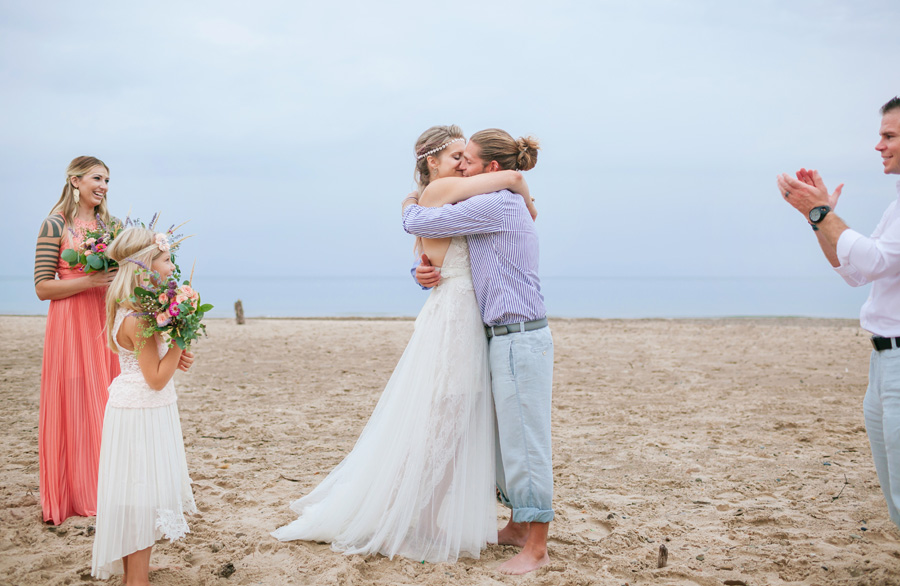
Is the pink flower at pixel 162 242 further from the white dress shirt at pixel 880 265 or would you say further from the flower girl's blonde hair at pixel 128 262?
the white dress shirt at pixel 880 265

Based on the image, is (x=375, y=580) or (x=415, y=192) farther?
(x=415, y=192)

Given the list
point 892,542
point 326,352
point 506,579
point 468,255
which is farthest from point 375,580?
point 326,352

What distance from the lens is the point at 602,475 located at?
5352 mm

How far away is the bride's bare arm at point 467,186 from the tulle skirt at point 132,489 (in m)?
1.76

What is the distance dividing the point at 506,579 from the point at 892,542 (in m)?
2.32

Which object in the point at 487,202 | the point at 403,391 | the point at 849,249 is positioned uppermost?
the point at 487,202

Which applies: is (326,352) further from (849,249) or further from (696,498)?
(849,249)

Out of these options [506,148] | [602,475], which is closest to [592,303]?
[602,475]

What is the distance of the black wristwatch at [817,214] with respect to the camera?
2955mm

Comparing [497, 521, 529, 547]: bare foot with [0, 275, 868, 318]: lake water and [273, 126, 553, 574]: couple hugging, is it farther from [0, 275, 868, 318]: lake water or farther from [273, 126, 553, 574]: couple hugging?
[0, 275, 868, 318]: lake water

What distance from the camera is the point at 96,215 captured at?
452 centimetres

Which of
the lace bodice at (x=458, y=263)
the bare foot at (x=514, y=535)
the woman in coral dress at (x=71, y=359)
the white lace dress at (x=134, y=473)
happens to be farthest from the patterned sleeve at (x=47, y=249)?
the bare foot at (x=514, y=535)

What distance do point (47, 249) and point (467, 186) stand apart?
275cm

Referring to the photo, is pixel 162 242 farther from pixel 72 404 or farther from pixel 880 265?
pixel 880 265
